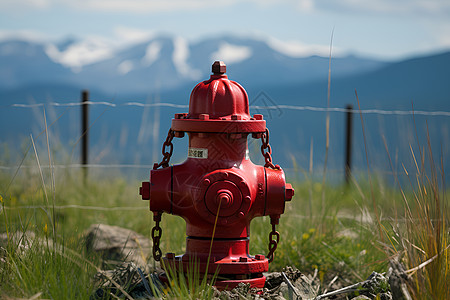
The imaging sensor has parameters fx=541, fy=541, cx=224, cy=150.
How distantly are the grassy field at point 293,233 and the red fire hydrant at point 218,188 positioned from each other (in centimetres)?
42

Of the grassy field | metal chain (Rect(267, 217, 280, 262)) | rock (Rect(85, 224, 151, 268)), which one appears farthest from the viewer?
rock (Rect(85, 224, 151, 268))

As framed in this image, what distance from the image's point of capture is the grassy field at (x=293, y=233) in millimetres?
2408

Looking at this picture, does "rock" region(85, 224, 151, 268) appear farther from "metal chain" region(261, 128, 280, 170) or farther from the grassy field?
"metal chain" region(261, 128, 280, 170)

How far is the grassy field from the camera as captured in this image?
241 centimetres

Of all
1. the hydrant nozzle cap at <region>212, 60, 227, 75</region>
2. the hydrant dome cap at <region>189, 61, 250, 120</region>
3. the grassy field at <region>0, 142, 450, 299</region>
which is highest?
the hydrant nozzle cap at <region>212, 60, 227, 75</region>

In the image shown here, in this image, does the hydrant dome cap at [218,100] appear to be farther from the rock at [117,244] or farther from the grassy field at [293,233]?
the rock at [117,244]

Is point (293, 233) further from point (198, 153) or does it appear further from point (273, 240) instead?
point (198, 153)

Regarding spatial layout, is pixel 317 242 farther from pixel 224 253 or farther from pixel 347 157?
pixel 347 157

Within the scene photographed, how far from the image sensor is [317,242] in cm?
365

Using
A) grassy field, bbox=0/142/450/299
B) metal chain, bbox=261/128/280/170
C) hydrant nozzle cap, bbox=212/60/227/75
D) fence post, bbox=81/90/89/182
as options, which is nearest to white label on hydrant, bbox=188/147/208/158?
metal chain, bbox=261/128/280/170

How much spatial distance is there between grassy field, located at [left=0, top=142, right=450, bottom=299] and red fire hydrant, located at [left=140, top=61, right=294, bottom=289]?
419 millimetres

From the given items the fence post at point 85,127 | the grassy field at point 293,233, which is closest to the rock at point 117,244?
the grassy field at point 293,233

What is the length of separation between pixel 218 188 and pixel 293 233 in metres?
1.30

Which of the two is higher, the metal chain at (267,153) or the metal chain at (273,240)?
the metal chain at (267,153)
